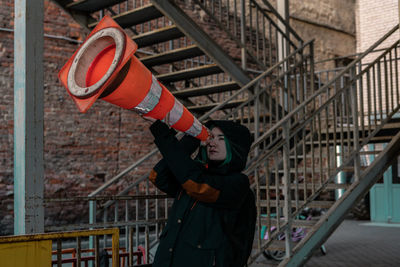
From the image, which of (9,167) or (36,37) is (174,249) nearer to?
(36,37)

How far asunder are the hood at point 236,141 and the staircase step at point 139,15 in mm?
3562

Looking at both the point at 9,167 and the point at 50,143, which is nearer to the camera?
the point at 9,167

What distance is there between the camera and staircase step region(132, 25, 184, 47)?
5652 millimetres

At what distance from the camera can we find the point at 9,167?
304 inches

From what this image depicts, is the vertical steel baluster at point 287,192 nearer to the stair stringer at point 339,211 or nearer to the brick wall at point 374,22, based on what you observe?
the stair stringer at point 339,211

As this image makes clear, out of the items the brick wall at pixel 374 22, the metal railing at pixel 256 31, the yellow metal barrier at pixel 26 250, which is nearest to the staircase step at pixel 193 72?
the metal railing at pixel 256 31

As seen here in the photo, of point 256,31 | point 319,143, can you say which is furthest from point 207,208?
point 256,31

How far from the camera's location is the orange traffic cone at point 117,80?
170cm

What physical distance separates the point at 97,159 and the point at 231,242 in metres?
7.00

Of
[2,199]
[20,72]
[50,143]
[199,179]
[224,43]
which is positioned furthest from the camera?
[224,43]

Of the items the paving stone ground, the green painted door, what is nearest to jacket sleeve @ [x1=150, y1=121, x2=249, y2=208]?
the paving stone ground

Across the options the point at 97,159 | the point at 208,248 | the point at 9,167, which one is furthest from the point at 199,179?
the point at 97,159

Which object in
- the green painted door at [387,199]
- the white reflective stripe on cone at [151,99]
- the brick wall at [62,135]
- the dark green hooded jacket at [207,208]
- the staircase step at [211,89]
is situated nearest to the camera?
the white reflective stripe on cone at [151,99]

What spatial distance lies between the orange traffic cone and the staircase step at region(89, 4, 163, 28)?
145 inches
